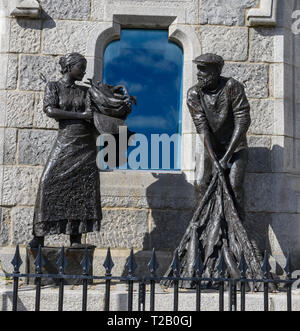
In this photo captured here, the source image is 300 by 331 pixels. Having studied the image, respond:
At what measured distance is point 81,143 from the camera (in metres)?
4.97

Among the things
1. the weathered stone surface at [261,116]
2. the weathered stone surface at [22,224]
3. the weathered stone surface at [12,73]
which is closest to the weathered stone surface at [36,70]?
the weathered stone surface at [12,73]

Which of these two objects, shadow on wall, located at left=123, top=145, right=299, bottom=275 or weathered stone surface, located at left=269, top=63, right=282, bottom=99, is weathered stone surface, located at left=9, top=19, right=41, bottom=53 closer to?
shadow on wall, located at left=123, top=145, right=299, bottom=275

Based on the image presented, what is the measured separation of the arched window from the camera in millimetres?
6242

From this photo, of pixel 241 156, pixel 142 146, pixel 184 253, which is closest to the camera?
pixel 184 253

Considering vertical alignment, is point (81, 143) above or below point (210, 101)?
below

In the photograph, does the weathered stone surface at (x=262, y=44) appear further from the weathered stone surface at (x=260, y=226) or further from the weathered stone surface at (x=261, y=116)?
the weathered stone surface at (x=260, y=226)

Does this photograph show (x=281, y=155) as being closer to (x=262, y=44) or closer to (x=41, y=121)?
(x=262, y=44)

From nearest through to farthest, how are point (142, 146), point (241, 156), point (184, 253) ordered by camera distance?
point (184, 253), point (241, 156), point (142, 146)

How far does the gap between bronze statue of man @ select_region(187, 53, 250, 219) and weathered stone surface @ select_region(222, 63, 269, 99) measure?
89 centimetres

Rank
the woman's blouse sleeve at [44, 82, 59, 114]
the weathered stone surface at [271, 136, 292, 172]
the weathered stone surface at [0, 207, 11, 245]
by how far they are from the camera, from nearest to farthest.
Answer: the woman's blouse sleeve at [44, 82, 59, 114], the weathered stone surface at [0, 207, 11, 245], the weathered stone surface at [271, 136, 292, 172]

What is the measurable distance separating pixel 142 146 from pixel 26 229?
5.63ft

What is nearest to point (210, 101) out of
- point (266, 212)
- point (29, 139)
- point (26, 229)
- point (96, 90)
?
point (96, 90)

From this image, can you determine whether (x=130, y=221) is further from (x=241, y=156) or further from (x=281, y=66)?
(x=281, y=66)

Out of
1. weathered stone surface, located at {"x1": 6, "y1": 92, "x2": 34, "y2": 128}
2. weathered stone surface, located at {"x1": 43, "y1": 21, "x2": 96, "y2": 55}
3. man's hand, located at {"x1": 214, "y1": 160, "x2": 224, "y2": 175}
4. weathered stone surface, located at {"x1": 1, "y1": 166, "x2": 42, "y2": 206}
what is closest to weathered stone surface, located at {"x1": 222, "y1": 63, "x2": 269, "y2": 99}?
→ man's hand, located at {"x1": 214, "y1": 160, "x2": 224, "y2": 175}
